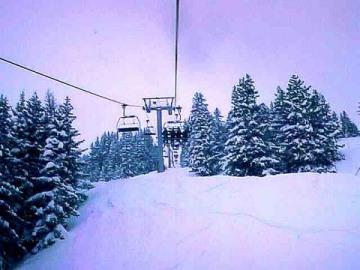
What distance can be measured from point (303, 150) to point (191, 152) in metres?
14.1

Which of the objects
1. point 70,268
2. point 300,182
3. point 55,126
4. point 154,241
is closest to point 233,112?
point 300,182

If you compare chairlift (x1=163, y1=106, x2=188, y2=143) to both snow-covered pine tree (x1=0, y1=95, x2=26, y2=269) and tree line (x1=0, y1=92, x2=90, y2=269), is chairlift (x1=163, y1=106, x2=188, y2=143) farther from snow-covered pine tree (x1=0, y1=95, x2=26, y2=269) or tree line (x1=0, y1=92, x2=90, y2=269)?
snow-covered pine tree (x1=0, y1=95, x2=26, y2=269)

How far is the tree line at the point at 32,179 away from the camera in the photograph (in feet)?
51.8

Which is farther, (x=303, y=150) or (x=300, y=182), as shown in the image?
(x=303, y=150)

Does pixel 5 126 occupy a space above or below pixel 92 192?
above

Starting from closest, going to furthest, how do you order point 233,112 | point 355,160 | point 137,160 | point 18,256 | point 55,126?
point 18,256 < point 55,126 < point 233,112 < point 355,160 < point 137,160

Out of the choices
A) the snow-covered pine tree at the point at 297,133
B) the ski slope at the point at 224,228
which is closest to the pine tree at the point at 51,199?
the ski slope at the point at 224,228

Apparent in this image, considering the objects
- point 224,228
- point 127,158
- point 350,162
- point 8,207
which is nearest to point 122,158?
point 127,158

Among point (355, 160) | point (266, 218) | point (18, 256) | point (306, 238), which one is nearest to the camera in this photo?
point (306, 238)

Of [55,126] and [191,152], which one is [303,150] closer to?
[191,152]

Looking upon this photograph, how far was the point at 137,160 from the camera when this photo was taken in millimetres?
54906

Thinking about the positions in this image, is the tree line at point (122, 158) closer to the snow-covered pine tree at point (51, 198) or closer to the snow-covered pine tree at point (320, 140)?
the snow-covered pine tree at point (51, 198)

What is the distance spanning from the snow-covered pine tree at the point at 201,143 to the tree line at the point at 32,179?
58.1 feet

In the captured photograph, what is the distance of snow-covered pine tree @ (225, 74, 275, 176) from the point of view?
1113 inches
